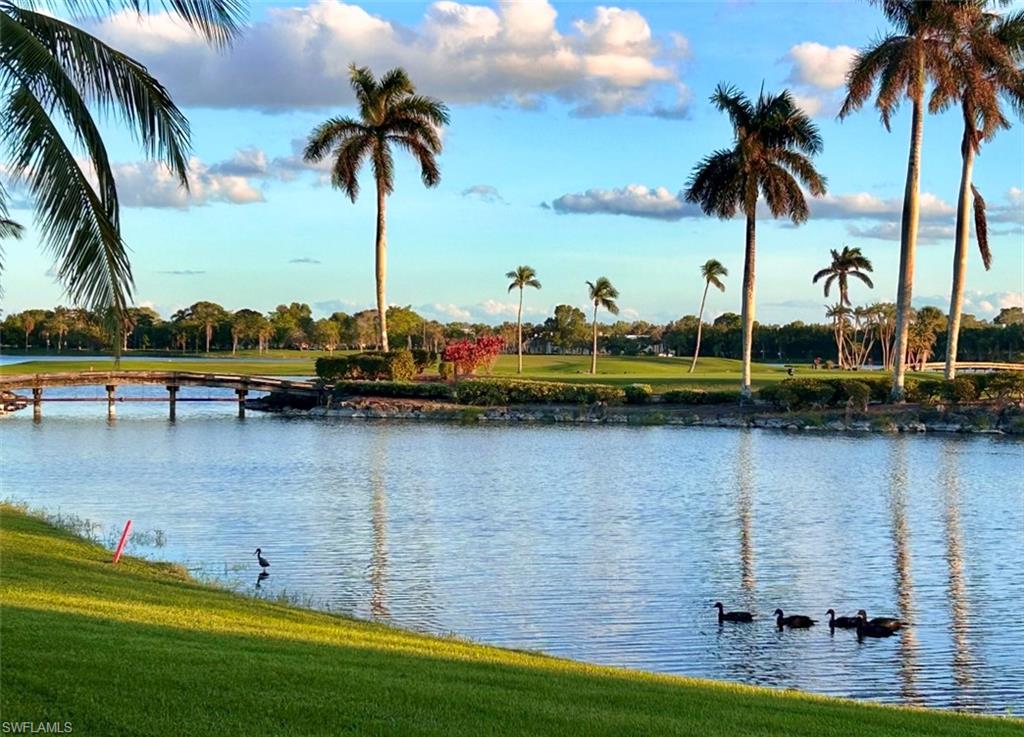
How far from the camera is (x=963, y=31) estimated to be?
47.9m

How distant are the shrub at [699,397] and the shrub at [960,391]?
973 cm

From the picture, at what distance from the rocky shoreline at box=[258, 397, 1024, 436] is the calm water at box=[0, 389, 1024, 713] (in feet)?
20.0

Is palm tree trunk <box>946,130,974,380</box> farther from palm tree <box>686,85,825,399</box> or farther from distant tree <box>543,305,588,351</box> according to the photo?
distant tree <box>543,305,588,351</box>

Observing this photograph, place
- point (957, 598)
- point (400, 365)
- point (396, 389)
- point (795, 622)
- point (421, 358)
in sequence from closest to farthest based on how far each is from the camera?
point (795, 622)
point (957, 598)
point (396, 389)
point (400, 365)
point (421, 358)

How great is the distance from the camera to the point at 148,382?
61594 millimetres

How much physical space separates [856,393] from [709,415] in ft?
22.6

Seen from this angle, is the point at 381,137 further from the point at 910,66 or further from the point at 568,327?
the point at 568,327

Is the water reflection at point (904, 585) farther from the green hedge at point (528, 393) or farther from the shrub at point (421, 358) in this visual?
the shrub at point (421, 358)

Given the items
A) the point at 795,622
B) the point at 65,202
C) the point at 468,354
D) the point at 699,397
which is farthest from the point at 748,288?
the point at 65,202

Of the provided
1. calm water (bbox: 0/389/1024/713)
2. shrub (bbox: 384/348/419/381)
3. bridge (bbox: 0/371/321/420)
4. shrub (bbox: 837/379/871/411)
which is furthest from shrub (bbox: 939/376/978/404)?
bridge (bbox: 0/371/321/420)

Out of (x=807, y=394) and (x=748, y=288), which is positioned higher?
(x=748, y=288)

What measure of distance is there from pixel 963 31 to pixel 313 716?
47923mm

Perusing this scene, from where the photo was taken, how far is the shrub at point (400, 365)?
209 feet

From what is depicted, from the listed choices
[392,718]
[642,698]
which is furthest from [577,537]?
[392,718]
